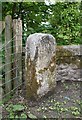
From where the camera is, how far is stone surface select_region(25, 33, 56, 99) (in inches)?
121

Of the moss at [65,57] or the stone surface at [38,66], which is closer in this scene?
the stone surface at [38,66]

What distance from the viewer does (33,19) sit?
14.3 feet

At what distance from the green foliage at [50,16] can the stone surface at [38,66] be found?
1.12 metres

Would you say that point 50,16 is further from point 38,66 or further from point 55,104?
point 55,104

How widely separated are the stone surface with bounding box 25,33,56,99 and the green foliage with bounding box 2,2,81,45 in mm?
1115

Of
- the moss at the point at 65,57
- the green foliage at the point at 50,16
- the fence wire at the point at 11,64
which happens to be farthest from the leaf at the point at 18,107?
the green foliage at the point at 50,16

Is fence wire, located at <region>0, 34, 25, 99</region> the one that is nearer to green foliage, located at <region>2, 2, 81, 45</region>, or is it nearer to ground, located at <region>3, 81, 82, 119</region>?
ground, located at <region>3, 81, 82, 119</region>

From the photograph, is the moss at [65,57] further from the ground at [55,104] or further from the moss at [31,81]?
the moss at [31,81]

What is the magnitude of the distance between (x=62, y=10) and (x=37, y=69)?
1704 millimetres

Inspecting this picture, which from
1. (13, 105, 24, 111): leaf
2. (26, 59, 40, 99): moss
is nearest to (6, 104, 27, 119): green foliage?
(13, 105, 24, 111): leaf

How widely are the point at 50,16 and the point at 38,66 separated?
1.60 meters

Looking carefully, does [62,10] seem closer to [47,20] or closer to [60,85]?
[47,20]

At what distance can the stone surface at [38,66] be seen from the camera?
307cm

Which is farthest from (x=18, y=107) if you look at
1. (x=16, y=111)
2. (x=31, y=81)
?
(x=31, y=81)
